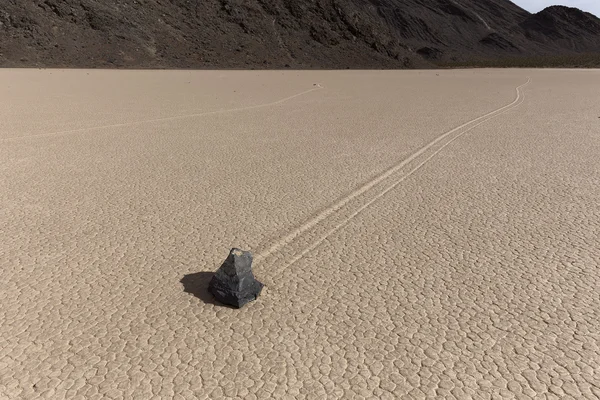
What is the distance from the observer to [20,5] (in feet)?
131

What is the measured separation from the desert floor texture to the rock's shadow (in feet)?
0.05

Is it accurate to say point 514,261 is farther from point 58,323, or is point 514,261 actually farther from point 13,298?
point 13,298

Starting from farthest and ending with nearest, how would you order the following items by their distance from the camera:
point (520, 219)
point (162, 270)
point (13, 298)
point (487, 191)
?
point (487, 191) < point (520, 219) < point (162, 270) < point (13, 298)

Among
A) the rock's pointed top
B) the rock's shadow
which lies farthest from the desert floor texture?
the rock's pointed top

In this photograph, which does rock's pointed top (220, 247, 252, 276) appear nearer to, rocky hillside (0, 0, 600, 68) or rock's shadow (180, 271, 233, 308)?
rock's shadow (180, 271, 233, 308)

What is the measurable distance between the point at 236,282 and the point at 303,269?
60 cm

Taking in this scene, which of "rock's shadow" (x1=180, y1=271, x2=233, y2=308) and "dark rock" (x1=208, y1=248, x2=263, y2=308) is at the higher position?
"dark rock" (x1=208, y1=248, x2=263, y2=308)

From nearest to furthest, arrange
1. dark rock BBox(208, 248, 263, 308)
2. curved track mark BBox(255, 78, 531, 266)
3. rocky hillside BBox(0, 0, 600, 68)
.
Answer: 1. dark rock BBox(208, 248, 263, 308)
2. curved track mark BBox(255, 78, 531, 266)
3. rocky hillside BBox(0, 0, 600, 68)

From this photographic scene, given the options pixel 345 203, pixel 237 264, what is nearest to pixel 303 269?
pixel 237 264

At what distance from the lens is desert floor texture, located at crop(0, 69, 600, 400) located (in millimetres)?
2410

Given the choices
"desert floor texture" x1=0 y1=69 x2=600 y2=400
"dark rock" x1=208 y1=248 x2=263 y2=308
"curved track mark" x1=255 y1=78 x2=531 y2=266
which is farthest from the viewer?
"curved track mark" x1=255 y1=78 x2=531 y2=266

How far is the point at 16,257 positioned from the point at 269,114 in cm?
779

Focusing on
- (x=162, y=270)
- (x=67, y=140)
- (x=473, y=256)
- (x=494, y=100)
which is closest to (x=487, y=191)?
(x=473, y=256)

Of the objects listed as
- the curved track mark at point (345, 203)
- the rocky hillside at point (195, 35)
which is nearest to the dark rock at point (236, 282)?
the curved track mark at point (345, 203)
